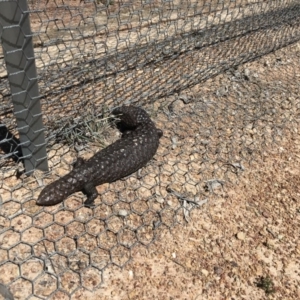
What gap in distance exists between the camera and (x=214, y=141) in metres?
4.32

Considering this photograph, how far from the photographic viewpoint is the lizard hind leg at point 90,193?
340 cm

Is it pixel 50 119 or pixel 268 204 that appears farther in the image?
pixel 50 119

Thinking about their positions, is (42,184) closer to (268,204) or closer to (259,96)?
(268,204)

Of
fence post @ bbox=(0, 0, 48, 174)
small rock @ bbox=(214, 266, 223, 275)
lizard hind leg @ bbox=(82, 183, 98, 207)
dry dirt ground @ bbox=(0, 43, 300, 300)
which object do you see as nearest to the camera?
fence post @ bbox=(0, 0, 48, 174)

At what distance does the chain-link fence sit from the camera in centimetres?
296

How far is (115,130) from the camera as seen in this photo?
425cm

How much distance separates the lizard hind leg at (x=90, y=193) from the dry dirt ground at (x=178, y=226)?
0.21ft

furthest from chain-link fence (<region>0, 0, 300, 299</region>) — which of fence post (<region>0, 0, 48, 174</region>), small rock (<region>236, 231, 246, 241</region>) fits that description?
small rock (<region>236, 231, 246, 241</region>)

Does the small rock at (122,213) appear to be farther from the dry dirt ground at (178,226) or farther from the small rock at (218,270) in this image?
the small rock at (218,270)

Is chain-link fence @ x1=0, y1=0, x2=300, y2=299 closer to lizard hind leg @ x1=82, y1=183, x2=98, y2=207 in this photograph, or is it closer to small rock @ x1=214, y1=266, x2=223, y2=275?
lizard hind leg @ x1=82, y1=183, x2=98, y2=207

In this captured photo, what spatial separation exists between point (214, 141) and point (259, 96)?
3.89 ft

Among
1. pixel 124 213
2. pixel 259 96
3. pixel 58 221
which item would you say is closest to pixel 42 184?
pixel 58 221

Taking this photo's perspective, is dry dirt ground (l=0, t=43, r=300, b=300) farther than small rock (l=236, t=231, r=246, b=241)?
No

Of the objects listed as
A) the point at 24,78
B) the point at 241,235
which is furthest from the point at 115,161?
the point at 241,235
